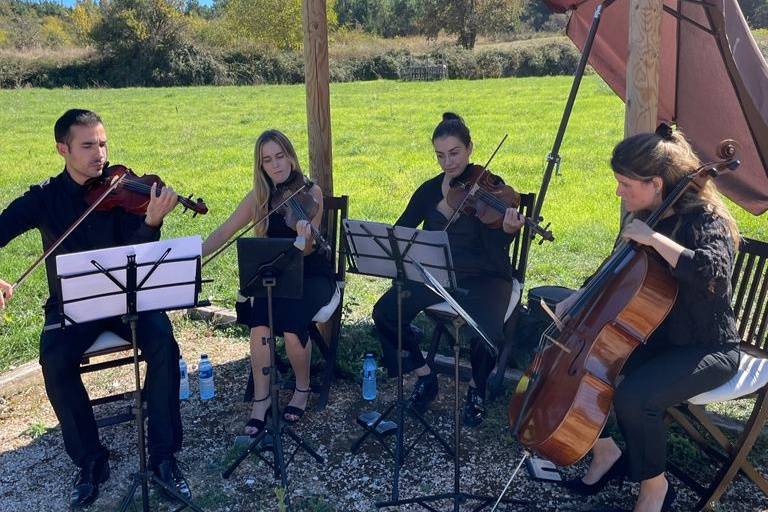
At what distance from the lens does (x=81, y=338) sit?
3.18 metres

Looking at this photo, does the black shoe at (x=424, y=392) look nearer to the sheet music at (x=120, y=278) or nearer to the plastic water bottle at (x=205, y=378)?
the plastic water bottle at (x=205, y=378)

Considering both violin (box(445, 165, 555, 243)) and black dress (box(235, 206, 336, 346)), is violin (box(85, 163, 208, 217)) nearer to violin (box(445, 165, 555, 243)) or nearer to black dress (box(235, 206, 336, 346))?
black dress (box(235, 206, 336, 346))

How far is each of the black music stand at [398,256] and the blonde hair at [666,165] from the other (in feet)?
2.62

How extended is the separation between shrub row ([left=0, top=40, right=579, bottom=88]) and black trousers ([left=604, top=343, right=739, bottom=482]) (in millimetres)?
26541

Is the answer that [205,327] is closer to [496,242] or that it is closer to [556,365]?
[496,242]

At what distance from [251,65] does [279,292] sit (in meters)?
27.8

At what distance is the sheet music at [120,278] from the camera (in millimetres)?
2553

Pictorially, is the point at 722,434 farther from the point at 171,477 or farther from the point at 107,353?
the point at 107,353

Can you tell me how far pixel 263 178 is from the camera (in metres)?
3.70

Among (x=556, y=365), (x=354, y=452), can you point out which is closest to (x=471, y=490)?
(x=354, y=452)

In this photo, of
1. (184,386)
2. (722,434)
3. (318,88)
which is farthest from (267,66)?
(722,434)

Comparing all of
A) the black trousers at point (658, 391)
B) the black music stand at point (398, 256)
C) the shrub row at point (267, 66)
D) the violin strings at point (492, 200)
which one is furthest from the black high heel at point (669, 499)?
the shrub row at point (267, 66)

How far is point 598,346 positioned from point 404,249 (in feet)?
3.05

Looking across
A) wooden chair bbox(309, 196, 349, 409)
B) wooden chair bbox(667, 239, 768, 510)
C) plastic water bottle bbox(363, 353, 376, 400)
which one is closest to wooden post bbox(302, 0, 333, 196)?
wooden chair bbox(309, 196, 349, 409)
